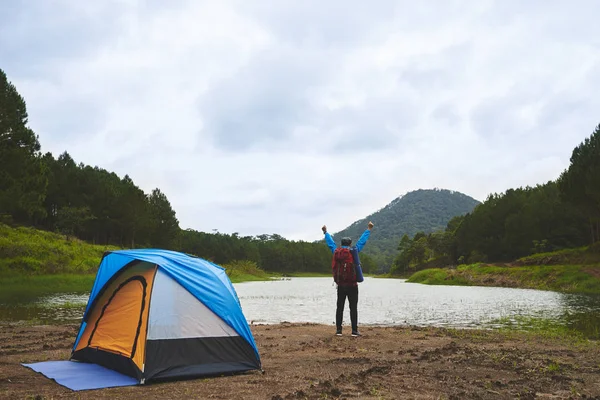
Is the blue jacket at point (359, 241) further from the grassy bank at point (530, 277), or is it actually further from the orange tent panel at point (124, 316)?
the grassy bank at point (530, 277)

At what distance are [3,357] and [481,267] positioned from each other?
207 feet

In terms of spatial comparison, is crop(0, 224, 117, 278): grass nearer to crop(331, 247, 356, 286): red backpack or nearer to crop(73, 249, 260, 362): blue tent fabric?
crop(331, 247, 356, 286): red backpack

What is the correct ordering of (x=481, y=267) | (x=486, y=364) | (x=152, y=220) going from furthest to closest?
(x=152, y=220) → (x=481, y=267) → (x=486, y=364)

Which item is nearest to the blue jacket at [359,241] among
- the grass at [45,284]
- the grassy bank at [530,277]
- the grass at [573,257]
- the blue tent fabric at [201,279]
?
the blue tent fabric at [201,279]

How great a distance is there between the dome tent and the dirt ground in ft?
1.63

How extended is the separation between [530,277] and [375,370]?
47232 millimetres

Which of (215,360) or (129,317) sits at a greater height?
(129,317)

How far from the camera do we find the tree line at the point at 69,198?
4078 cm

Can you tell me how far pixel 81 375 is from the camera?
357 inches

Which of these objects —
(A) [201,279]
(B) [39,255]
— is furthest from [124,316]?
(B) [39,255]

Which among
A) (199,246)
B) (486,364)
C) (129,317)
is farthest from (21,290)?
(199,246)

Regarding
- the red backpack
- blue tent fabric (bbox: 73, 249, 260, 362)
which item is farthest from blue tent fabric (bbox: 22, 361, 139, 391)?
the red backpack

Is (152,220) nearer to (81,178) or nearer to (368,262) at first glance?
(81,178)

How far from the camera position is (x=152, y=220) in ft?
279
